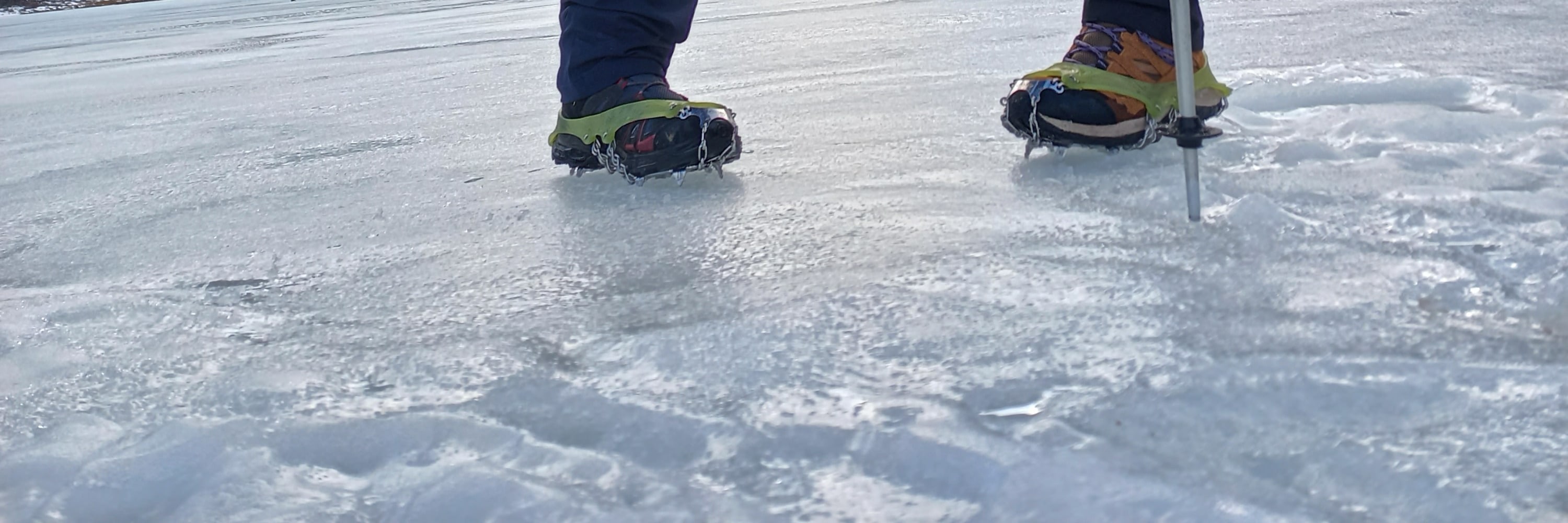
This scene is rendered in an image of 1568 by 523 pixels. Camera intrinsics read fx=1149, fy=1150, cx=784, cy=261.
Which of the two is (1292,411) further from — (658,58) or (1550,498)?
(658,58)

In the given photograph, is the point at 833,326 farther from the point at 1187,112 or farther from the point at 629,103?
the point at 629,103

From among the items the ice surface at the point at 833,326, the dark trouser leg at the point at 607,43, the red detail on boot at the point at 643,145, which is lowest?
the ice surface at the point at 833,326

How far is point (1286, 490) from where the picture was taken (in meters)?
0.54

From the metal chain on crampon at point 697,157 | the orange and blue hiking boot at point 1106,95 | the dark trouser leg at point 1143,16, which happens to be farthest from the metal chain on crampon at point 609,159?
the dark trouser leg at point 1143,16

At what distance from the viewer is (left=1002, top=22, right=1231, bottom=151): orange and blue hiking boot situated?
126 cm

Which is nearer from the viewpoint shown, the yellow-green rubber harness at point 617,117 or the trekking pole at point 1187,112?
the trekking pole at point 1187,112

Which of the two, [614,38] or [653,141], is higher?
[614,38]

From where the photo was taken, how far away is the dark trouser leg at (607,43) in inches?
56.7

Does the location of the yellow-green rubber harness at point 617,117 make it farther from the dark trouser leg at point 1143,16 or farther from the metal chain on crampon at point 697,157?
the dark trouser leg at point 1143,16

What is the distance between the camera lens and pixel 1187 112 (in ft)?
3.23

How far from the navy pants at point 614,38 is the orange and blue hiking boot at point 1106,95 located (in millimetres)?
56

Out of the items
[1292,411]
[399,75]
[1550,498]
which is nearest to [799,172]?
[1292,411]

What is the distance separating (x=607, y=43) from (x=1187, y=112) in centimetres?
74

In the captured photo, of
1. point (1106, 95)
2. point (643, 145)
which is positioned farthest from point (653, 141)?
point (1106, 95)
